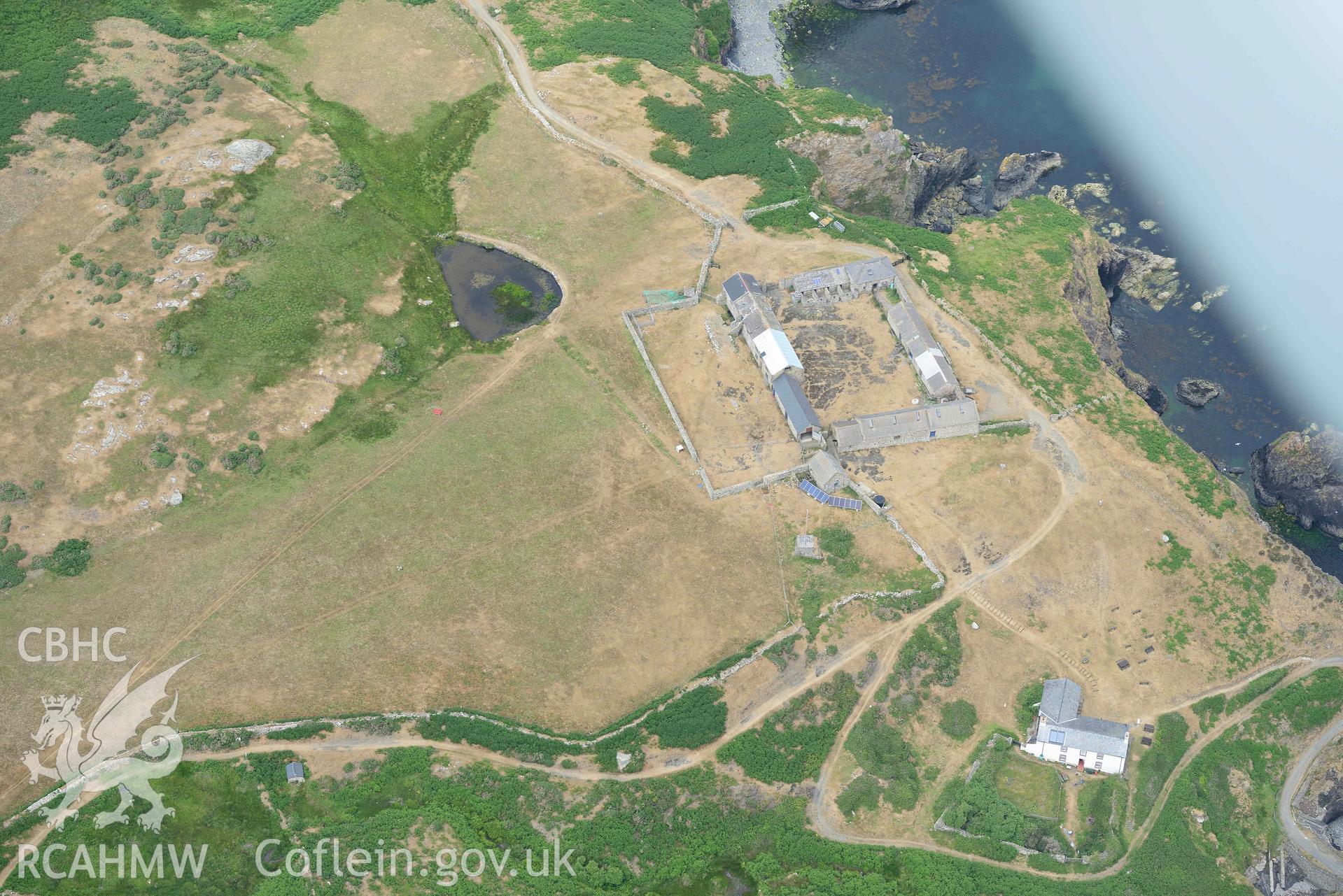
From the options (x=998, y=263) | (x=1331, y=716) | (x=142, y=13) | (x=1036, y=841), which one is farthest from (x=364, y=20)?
(x=1331, y=716)

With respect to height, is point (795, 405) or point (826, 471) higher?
point (795, 405)

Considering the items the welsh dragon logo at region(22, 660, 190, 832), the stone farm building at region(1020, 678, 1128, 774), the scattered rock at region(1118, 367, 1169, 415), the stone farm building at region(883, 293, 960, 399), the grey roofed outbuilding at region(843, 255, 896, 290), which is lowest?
the welsh dragon logo at region(22, 660, 190, 832)

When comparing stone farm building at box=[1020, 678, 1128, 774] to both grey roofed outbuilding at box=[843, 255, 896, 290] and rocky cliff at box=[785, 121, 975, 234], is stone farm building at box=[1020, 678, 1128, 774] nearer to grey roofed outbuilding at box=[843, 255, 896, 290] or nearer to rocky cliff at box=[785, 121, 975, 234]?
grey roofed outbuilding at box=[843, 255, 896, 290]

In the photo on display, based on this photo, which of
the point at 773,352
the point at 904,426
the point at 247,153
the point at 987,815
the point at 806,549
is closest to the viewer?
the point at 987,815

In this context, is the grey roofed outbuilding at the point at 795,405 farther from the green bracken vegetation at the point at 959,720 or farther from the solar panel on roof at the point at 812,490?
the green bracken vegetation at the point at 959,720

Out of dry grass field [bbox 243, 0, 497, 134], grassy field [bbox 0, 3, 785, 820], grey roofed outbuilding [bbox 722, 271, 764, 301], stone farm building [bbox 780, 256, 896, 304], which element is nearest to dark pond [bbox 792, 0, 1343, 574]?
stone farm building [bbox 780, 256, 896, 304]

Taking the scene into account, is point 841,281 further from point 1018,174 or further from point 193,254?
point 193,254

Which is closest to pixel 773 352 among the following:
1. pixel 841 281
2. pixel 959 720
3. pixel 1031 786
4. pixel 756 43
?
pixel 841 281

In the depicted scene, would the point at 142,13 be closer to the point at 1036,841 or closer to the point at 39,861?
the point at 39,861
